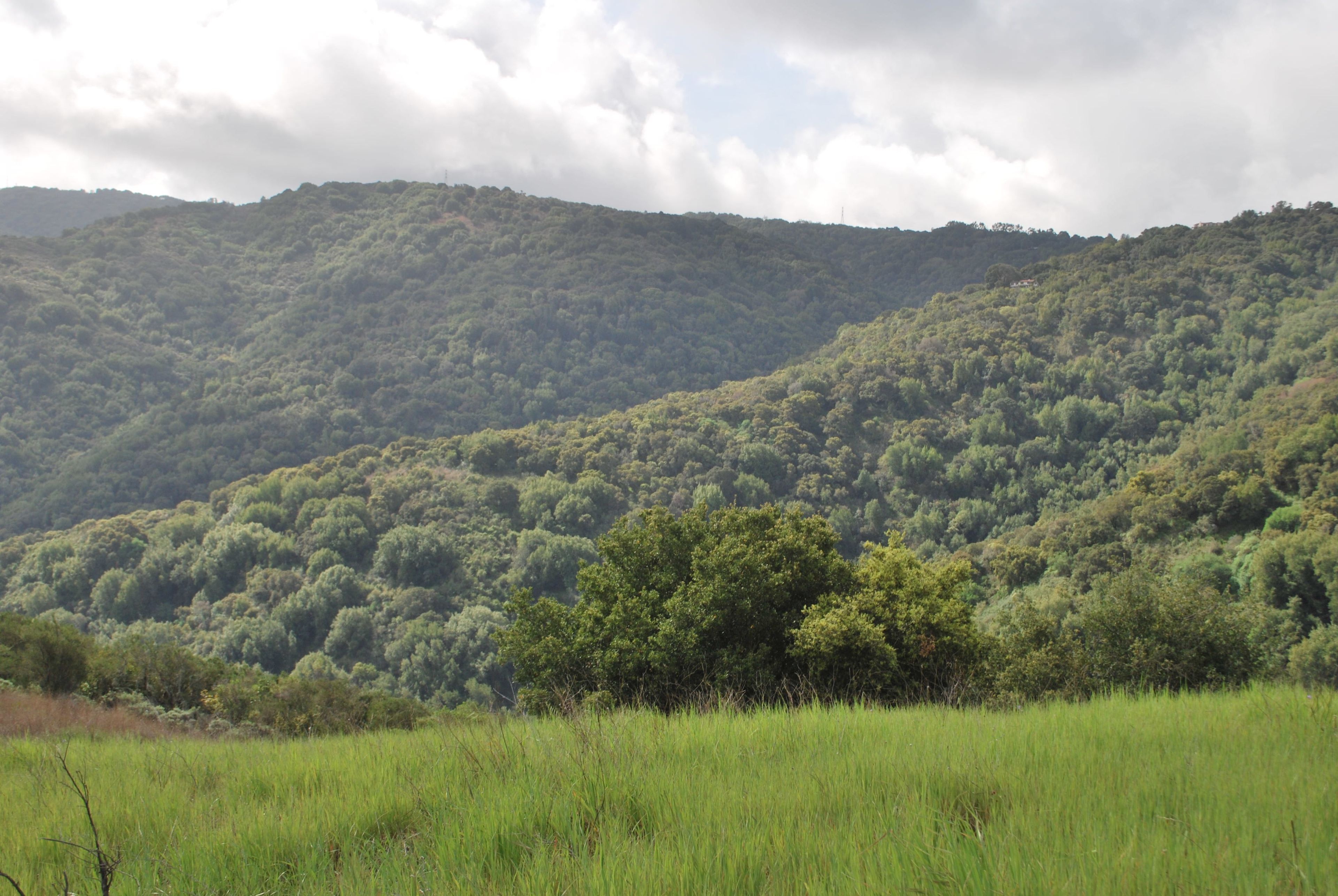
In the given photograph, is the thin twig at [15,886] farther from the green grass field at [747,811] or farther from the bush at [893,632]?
the bush at [893,632]

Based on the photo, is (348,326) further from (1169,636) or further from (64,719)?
(1169,636)

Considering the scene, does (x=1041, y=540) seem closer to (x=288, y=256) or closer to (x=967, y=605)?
(x=967, y=605)

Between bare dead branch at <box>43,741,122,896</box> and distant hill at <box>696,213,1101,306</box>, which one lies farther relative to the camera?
distant hill at <box>696,213,1101,306</box>

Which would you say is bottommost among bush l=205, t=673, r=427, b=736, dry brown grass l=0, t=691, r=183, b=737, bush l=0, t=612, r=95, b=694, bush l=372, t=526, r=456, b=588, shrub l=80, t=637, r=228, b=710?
bush l=372, t=526, r=456, b=588

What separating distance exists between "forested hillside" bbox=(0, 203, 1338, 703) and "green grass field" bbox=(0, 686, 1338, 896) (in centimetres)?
2782

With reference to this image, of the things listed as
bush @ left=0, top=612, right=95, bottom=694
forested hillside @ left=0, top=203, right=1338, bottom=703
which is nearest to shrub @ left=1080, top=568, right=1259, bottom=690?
bush @ left=0, top=612, right=95, bottom=694

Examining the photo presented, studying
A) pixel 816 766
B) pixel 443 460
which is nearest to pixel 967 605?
pixel 816 766

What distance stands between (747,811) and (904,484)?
70.8 metres

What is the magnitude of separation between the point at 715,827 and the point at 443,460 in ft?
241

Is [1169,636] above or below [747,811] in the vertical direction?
below

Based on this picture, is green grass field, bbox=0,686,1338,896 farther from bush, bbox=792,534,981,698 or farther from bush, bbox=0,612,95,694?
bush, bbox=0,612,95,694

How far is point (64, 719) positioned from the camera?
8.31 meters

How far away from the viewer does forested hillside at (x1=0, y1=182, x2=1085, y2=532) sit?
96.4 metres

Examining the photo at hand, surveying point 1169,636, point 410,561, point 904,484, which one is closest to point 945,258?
A: point 904,484
